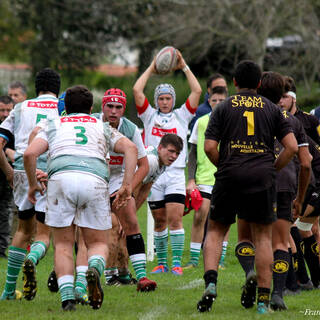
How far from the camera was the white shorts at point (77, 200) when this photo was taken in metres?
6.61

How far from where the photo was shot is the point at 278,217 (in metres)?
7.38

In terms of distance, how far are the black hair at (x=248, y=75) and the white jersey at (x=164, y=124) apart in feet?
10.8

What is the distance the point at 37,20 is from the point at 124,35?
434 centimetres

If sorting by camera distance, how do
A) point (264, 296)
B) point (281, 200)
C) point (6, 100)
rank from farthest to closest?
point (6, 100)
point (281, 200)
point (264, 296)

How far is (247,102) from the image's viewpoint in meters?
6.94

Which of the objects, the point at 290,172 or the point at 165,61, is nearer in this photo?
the point at 290,172

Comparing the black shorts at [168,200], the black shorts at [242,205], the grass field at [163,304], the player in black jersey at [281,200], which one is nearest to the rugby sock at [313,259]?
the grass field at [163,304]

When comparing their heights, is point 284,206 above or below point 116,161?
below

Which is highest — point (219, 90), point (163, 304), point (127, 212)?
point (219, 90)

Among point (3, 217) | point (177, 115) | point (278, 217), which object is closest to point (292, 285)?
point (278, 217)

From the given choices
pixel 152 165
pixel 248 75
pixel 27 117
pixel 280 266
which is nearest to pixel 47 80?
pixel 27 117

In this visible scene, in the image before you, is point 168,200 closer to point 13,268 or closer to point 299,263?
point 299,263

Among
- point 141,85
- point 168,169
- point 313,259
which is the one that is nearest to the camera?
point 313,259

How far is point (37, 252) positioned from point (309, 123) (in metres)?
3.21
